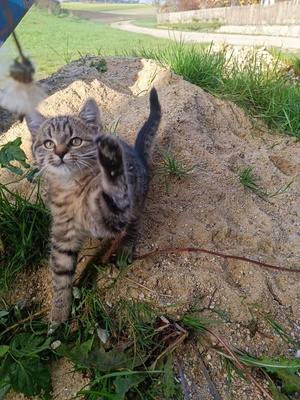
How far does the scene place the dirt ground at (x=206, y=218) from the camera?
1170mm

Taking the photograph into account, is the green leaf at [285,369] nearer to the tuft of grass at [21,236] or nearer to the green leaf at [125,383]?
the green leaf at [125,383]

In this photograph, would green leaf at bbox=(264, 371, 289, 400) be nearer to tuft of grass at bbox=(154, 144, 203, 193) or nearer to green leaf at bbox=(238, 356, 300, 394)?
green leaf at bbox=(238, 356, 300, 394)

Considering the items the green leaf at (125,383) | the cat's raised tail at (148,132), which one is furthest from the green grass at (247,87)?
the green leaf at (125,383)

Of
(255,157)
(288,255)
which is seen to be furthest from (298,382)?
(255,157)

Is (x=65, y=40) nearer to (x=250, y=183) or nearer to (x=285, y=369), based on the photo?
(x=250, y=183)

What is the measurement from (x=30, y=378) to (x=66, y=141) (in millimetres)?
703

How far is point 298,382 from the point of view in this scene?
3.22 feet

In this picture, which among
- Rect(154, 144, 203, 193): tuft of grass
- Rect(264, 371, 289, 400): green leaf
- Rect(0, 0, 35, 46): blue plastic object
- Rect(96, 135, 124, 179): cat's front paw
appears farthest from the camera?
Rect(154, 144, 203, 193): tuft of grass

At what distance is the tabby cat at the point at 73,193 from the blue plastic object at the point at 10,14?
39 centimetres

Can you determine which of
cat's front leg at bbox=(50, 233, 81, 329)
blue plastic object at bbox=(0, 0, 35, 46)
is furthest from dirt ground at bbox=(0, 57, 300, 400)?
blue plastic object at bbox=(0, 0, 35, 46)

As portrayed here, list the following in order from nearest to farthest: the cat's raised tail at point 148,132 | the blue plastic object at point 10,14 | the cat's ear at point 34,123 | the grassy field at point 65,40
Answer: the blue plastic object at point 10,14
the cat's ear at point 34,123
the cat's raised tail at point 148,132
the grassy field at point 65,40

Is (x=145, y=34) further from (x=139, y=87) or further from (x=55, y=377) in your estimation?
(x=55, y=377)

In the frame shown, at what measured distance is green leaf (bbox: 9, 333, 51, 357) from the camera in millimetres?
1048

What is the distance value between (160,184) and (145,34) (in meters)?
3.86
